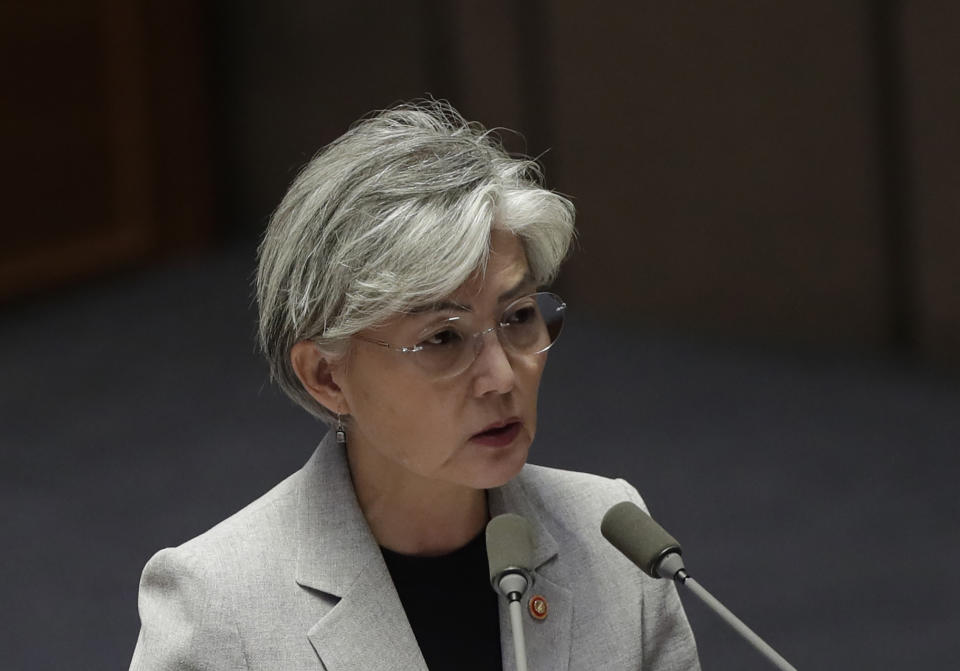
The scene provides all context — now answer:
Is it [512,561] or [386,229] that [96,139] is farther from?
[512,561]

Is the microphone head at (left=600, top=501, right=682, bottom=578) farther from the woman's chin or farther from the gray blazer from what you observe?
the gray blazer

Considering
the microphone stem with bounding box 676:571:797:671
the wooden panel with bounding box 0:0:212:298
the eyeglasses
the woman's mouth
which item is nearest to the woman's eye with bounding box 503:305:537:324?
the eyeglasses

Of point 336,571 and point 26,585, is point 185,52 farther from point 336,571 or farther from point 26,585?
point 336,571

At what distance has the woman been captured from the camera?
7.16ft

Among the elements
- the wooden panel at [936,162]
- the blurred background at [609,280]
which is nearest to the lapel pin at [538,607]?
the blurred background at [609,280]

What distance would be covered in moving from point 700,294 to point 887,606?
2722 millimetres

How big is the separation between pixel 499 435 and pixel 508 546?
287 mm

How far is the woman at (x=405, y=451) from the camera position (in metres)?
2.18

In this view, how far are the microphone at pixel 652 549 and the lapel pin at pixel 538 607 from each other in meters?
0.36

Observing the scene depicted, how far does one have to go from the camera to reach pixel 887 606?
4727 millimetres

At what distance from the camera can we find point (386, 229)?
2.15 m

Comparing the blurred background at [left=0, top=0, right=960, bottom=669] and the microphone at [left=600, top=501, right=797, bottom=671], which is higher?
the microphone at [left=600, top=501, right=797, bottom=671]

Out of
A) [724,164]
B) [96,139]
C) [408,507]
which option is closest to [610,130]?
[724,164]

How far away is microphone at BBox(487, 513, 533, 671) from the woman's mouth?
0.66 feet
